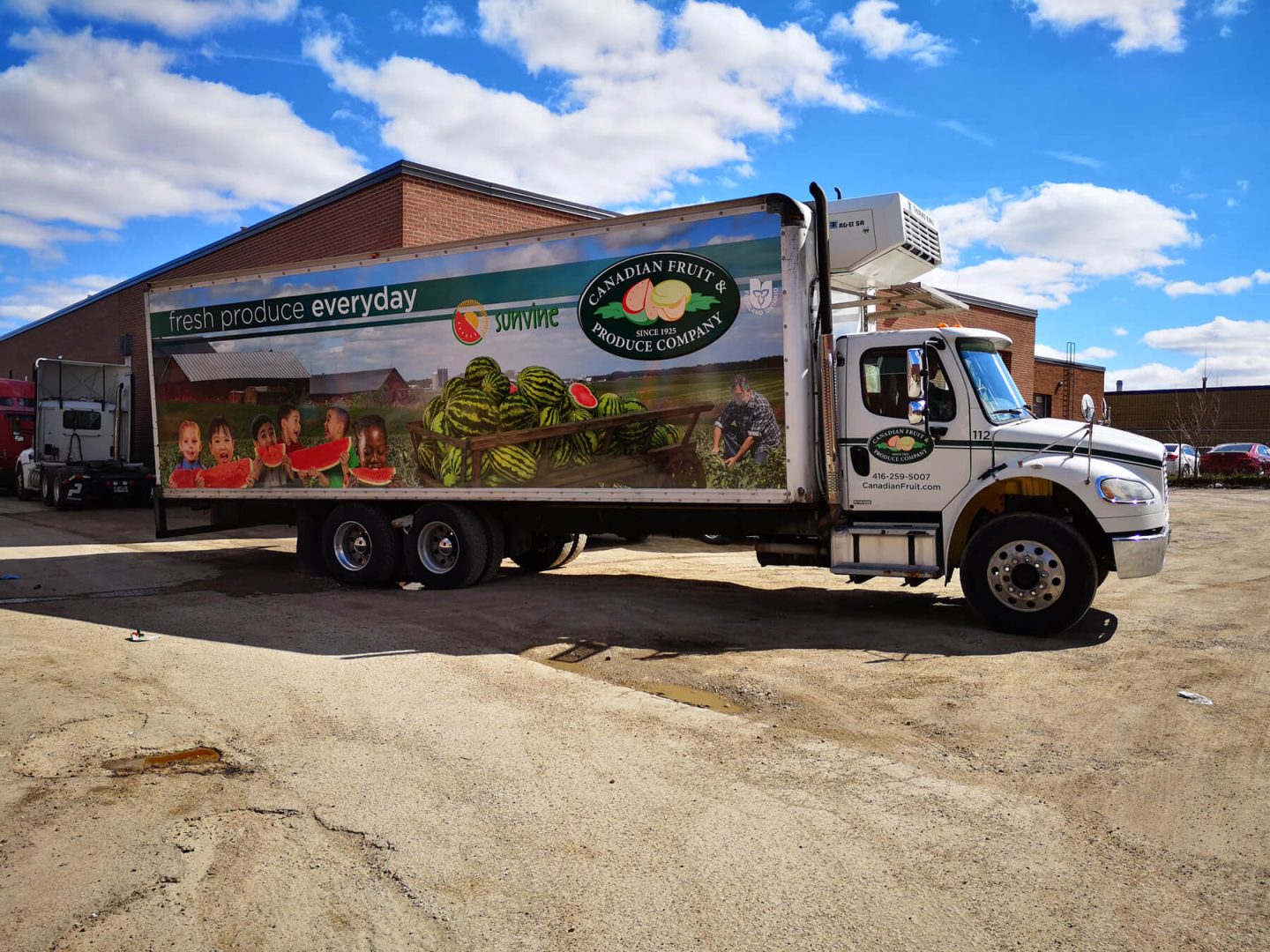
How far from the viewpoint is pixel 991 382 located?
857 centimetres

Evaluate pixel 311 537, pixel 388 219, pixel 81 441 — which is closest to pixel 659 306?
pixel 311 537

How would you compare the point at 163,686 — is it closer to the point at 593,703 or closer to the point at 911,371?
the point at 593,703

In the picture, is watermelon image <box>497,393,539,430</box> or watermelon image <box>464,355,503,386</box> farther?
watermelon image <box>464,355,503,386</box>

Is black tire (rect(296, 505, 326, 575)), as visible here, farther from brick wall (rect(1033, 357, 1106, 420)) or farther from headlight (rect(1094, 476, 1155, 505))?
brick wall (rect(1033, 357, 1106, 420))

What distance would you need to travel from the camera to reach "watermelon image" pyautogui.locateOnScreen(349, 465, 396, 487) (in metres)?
10.5

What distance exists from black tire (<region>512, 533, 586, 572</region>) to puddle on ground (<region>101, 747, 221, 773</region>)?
252 inches

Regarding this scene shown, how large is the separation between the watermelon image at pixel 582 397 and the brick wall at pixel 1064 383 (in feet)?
100

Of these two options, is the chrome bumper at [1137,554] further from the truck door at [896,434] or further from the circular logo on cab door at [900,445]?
the circular logo on cab door at [900,445]

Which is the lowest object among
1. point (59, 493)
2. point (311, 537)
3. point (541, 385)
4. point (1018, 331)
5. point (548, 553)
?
point (548, 553)

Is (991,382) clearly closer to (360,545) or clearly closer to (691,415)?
(691,415)

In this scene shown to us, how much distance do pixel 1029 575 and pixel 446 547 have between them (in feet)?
19.7

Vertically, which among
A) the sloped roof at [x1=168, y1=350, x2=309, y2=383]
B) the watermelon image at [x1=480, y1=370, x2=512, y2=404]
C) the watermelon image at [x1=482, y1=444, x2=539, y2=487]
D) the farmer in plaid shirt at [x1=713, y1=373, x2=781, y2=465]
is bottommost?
the watermelon image at [x1=482, y1=444, x2=539, y2=487]

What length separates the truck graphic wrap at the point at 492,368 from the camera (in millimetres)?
8570

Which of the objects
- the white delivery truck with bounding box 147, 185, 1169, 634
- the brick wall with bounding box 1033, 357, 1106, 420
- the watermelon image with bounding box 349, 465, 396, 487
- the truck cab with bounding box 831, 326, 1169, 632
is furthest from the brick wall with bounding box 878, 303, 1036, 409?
the watermelon image with bounding box 349, 465, 396, 487
